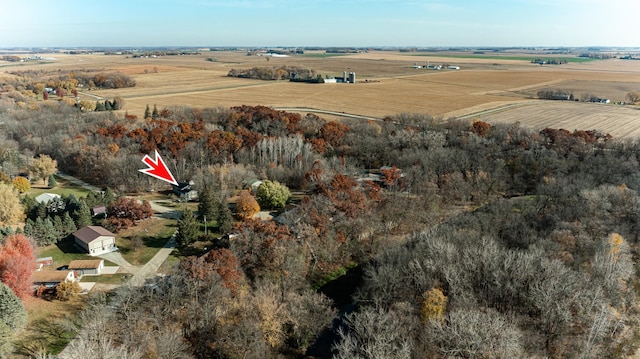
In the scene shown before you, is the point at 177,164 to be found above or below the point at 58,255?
above

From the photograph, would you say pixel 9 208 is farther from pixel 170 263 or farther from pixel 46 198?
pixel 170 263

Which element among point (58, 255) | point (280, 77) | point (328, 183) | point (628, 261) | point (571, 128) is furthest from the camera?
point (280, 77)

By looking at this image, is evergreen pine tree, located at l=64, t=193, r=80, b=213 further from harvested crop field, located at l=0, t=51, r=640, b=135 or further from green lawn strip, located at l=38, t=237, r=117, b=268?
harvested crop field, located at l=0, t=51, r=640, b=135

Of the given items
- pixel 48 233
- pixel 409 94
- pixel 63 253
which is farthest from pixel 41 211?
pixel 409 94

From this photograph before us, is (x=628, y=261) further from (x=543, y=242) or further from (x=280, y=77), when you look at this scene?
(x=280, y=77)

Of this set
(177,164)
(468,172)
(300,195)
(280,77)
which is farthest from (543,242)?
(280,77)

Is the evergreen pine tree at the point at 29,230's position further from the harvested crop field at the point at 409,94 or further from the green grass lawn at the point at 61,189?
the harvested crop field at the point at 409,94
